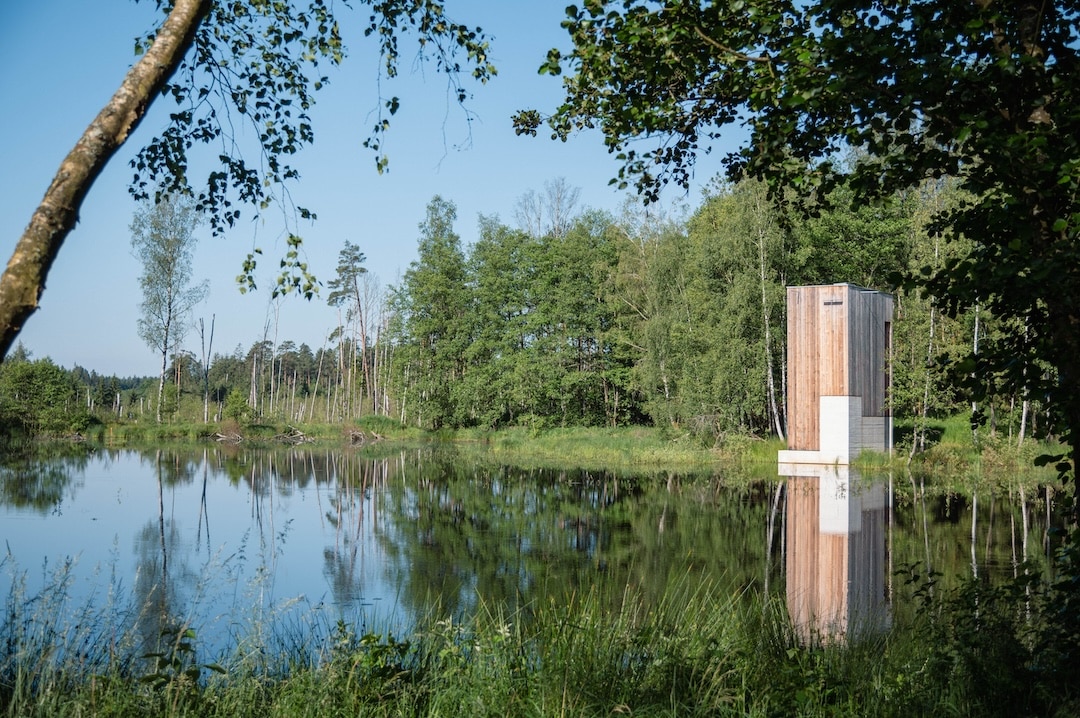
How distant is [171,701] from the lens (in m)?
4.08

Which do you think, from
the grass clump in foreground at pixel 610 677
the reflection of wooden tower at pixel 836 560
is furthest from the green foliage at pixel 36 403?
the grass clump in foreground at pixel 610 677

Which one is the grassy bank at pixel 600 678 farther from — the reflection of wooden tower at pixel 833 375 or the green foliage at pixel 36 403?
the green foliage at pixel 36 403

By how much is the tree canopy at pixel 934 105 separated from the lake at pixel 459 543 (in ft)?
7.42

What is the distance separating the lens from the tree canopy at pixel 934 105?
Answer: 12.3ft

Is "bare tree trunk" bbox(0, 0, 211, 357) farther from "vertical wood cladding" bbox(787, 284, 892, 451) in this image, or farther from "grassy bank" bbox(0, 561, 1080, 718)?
"vertical wood cladding" bbox(787, 284, 892, 451)

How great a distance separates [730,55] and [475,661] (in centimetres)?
343

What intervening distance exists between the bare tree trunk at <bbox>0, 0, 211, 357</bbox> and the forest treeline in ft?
79.4

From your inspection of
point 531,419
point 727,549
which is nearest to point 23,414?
point 531,419

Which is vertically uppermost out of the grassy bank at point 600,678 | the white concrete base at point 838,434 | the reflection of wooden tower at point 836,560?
the white concrete base at point 838,434

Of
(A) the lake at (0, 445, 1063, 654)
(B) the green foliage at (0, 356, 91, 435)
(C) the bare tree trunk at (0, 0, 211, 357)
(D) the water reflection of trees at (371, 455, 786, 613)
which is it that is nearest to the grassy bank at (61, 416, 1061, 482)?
(B) the green foliage at (0, 356, 91, 435)

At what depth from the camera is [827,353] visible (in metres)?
26.8

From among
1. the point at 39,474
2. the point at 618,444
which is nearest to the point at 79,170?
the point at 39,474

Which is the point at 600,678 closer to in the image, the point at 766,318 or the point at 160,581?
the point at 160,581

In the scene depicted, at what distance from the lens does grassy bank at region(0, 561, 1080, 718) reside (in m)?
4.05
